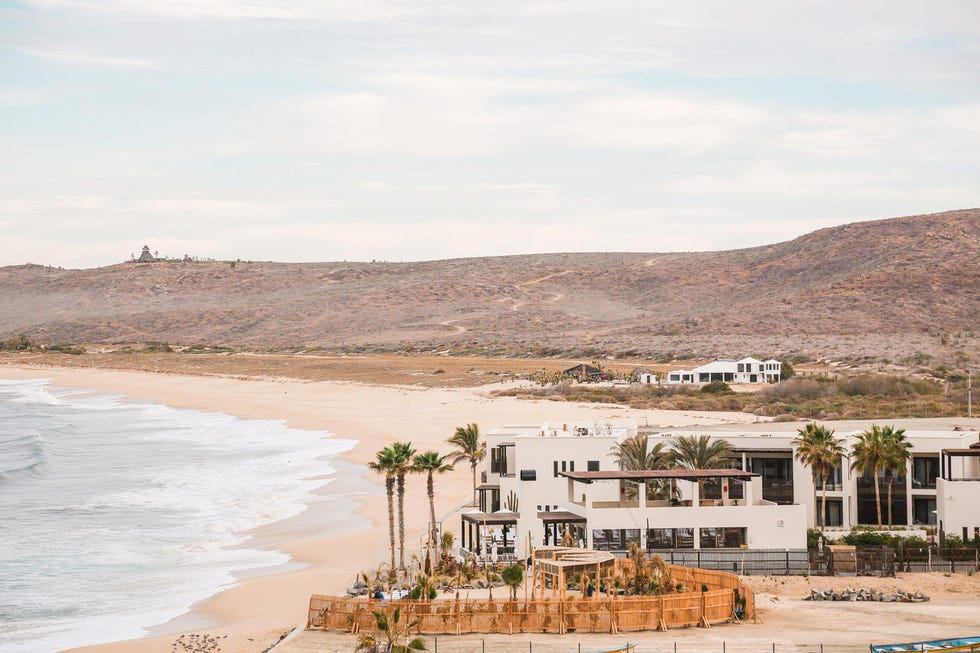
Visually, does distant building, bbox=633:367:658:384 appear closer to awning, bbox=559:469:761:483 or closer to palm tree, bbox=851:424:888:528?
palm tree, bbox=851:424:888:528

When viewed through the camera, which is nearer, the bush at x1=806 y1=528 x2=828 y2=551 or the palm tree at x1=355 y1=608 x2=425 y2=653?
the palm tree at x1=355 y1=608 x2=425 y2=653

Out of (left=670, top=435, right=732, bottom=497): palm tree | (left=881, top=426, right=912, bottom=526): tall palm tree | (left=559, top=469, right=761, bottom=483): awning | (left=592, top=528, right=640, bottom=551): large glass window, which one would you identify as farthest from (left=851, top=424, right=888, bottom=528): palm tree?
(left=592, top=528, right=640, bottom=551): large glass window

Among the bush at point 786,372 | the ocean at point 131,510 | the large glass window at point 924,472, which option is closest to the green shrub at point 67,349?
the ocean at point 131,510

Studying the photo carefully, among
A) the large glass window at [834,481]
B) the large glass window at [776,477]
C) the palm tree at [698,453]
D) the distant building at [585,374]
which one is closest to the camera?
the palm tree at [698,453]

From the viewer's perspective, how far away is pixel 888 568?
36188mm

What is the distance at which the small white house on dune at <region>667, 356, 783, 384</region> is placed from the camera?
104 m

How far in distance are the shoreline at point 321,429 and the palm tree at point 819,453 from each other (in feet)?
44.0

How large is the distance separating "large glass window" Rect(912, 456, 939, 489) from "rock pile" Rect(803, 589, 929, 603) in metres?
11.0

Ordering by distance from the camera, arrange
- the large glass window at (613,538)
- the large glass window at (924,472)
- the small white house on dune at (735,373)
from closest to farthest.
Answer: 1. the large glass window at (613,538)
2. the large glass window at (924,472)
3. the small white house on dune at (735,373)

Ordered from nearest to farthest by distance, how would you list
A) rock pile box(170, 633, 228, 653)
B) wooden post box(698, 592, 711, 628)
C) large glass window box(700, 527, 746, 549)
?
wooden post box(698, 592, 711, 628) < rock pile box(170, 633, 228, 653) < large glass window box(700, 527, 746, 549)

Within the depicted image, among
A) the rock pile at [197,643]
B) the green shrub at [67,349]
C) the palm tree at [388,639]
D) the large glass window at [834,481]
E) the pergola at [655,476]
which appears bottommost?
the rock pile at [197,643]

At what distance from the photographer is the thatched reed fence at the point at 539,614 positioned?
30.1 m

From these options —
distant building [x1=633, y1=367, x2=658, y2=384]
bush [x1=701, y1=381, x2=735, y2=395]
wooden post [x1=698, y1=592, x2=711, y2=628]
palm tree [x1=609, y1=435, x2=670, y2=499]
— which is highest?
distant building [x1=633, y1=367, x2=658, y2=384]

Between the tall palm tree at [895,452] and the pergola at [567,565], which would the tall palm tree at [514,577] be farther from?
the tall palm tree at [895,452]
